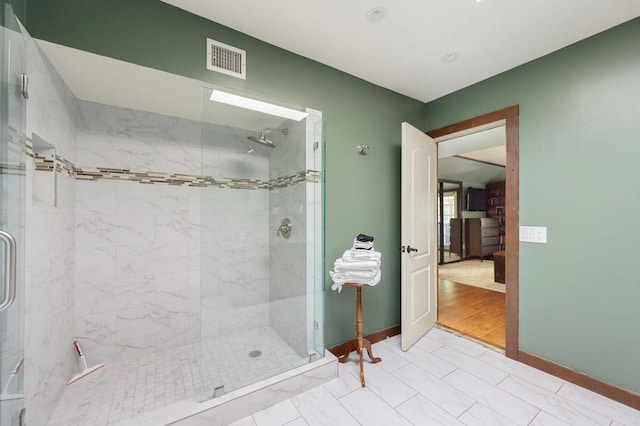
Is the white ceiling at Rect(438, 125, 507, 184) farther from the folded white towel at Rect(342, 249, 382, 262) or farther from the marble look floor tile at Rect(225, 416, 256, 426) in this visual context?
the marble look floor tile at Rect(225, 416, 256, 426)

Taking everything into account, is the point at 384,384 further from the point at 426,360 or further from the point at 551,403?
the point at 551,403

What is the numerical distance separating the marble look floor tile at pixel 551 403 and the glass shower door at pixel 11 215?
109 inches

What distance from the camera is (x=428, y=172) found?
8.68 feet

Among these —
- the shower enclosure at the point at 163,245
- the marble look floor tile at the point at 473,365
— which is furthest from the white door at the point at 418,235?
the shower enclosure at the point at 163,245

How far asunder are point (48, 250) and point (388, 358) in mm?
2547

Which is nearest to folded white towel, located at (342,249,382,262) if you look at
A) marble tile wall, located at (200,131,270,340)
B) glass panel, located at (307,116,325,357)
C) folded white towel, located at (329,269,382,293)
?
folded white towel, located at (329,269,382,293)

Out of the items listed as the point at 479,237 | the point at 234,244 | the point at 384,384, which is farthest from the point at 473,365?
the point at 479,237

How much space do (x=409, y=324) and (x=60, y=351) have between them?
2655mm

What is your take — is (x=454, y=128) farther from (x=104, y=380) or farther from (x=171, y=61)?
(x=104, y=380)

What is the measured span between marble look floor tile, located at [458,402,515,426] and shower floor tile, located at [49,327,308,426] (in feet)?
3.54

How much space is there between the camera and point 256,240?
220 cm

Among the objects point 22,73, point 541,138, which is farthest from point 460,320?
point 22,73

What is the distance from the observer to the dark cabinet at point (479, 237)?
21.9ft

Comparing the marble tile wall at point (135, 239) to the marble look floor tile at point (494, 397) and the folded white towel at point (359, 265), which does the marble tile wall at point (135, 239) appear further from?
the marble look floor tile at point (494, 397)
